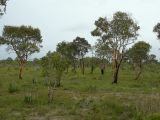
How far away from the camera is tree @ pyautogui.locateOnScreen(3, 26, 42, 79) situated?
2157 inches

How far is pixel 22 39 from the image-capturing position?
55562mm

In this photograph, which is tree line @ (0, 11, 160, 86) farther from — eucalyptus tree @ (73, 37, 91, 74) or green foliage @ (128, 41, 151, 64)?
eucalyptus tree @ (73, 37, 91, 74)

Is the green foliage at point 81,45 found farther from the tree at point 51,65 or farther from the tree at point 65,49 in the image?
the tree at point 51,65

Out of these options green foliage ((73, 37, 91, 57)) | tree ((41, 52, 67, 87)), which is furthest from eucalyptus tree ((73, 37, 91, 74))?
tree ((41, 52, 67, 87))

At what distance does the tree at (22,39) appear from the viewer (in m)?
54.8

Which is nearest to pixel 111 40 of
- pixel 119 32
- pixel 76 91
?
pixel 119 32

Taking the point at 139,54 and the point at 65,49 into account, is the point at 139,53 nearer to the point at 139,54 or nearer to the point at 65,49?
the point at 139,54

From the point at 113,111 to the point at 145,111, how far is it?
2.56m

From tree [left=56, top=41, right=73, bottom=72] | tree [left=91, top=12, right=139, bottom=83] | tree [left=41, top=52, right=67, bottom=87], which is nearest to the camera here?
tree [left=41, top=52, right=67, bottom=87]

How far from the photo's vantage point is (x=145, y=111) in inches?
850

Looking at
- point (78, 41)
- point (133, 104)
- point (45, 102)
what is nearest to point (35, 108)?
point (45, 102)

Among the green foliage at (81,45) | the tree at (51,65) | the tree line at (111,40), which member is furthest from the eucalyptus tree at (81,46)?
the tree at (51,65)

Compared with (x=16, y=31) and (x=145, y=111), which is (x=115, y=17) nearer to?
(x=16, y=31)

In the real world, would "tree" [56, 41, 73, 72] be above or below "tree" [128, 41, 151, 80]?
above
